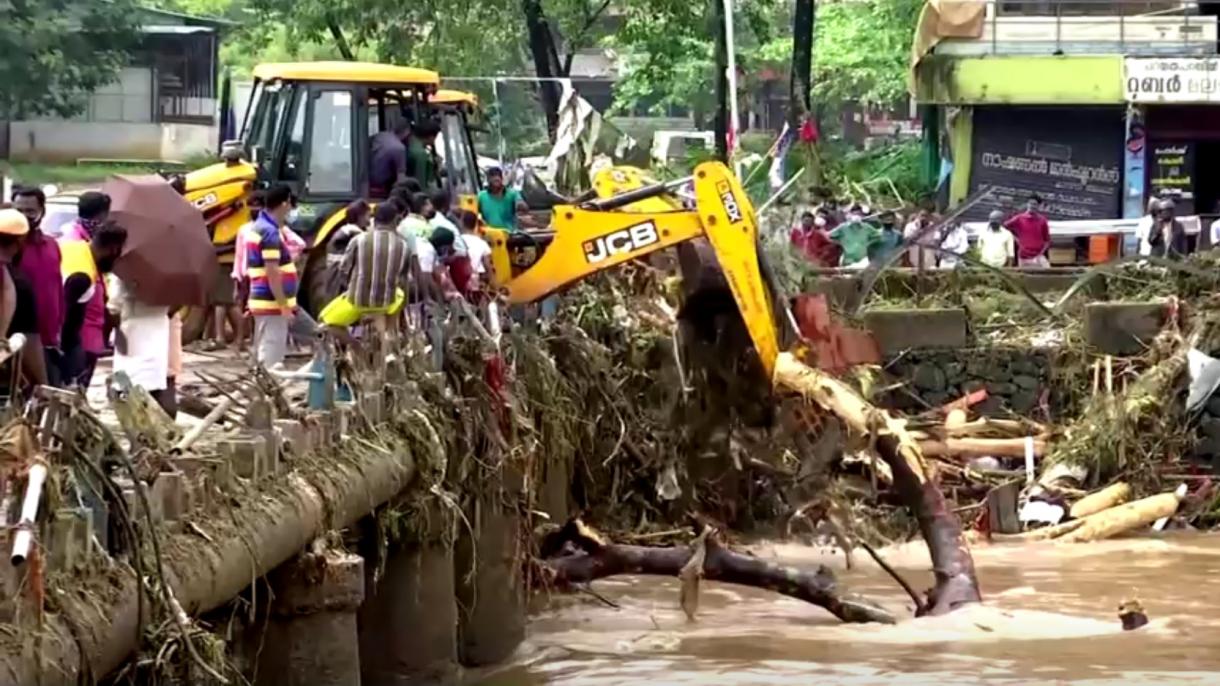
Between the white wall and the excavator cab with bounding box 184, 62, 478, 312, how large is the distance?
94.6ft

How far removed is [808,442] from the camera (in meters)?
17.5

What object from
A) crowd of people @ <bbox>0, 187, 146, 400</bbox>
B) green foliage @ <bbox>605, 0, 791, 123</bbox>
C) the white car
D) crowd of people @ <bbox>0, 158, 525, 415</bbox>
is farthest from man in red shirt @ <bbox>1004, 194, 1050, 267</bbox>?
crowd of people @ <bbox>0, 187, 146, 400</bbox>

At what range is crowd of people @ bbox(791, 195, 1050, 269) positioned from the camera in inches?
1055

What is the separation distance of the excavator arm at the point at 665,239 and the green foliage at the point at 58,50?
925 inches

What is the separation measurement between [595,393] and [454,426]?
16.1 feet

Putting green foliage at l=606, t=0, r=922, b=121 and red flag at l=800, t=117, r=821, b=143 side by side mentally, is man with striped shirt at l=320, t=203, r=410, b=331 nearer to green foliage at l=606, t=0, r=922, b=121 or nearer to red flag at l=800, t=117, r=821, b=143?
red flag at l=800, t=117, r=821, b=143

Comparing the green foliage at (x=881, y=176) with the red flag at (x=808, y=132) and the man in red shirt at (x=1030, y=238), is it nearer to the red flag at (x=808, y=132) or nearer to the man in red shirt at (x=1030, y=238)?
the red flag at (x=808, y=132)

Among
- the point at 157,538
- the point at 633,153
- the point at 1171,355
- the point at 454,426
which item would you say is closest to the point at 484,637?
the point at 454,426

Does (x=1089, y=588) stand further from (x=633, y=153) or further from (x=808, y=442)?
(x=633, y=153)

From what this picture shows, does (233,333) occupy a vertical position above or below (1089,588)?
above

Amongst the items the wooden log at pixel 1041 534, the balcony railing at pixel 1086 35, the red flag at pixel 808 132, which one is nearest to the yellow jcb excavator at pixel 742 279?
the wooden log at pixel 1041 534

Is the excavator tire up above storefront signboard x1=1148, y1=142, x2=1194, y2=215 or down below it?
below

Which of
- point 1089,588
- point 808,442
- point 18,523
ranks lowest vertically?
point 1089,588

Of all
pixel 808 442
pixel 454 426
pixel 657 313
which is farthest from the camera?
pixel 657 313
